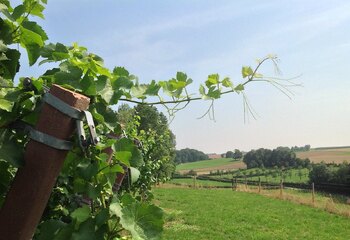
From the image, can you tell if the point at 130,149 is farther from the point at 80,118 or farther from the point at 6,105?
the point at 6,105

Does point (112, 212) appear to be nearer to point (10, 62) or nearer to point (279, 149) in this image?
point (10, 62)

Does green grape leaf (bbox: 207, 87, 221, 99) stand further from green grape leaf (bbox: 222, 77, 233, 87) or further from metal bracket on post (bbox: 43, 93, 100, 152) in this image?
metal bracket on post (bbox: 43, 93, 100, 152)

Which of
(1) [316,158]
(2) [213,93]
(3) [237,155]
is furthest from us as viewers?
(3) [237,155]

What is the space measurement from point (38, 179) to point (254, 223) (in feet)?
53.8

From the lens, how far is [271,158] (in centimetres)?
8388

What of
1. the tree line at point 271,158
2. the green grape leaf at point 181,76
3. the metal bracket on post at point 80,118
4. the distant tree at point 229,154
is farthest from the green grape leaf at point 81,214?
the distant tree at point 229,154

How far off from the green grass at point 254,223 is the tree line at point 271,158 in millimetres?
57571

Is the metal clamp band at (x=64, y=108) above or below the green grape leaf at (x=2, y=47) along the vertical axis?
below

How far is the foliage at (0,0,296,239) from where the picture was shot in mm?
909

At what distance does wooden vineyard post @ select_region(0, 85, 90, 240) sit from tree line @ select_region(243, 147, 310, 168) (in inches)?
3093

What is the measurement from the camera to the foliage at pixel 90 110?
0.91 meters

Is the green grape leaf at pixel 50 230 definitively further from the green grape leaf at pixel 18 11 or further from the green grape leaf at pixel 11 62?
the green grape leaf at pixel 18 11

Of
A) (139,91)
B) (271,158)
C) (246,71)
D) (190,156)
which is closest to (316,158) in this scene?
(271,158)

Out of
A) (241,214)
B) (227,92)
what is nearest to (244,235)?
(241,214)
